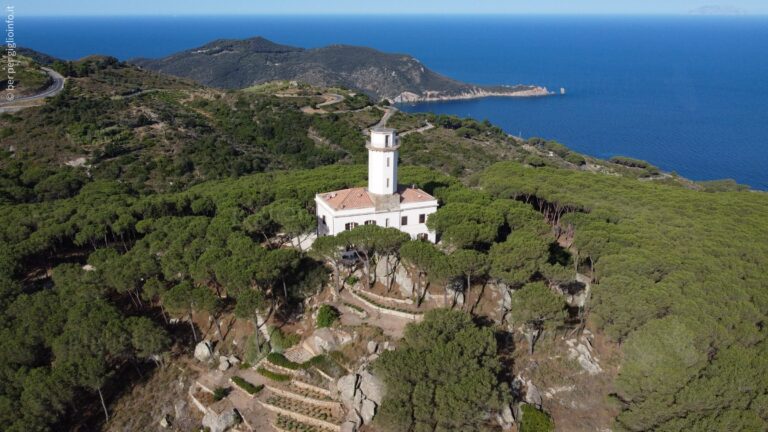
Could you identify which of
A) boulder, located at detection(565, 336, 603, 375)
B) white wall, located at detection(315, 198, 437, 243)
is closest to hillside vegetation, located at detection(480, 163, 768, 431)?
boulder, located at detection(565, 336, 603, 375)

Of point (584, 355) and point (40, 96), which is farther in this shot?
point (40, 96)

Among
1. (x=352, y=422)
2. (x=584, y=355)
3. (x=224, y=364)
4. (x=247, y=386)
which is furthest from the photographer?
(x=224, y=364)

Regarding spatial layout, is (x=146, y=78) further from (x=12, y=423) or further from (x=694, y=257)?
(x=694, y=257)

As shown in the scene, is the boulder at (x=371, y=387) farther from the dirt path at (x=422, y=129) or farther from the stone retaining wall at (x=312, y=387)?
the dirt path at (x=422, y=129)

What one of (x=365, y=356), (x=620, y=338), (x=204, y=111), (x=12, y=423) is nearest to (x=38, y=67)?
(x=204, y=111)

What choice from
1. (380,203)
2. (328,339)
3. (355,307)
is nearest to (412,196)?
(380,203)

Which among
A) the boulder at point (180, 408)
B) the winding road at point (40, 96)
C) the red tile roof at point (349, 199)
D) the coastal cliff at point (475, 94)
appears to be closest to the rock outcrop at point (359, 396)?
the boulder at point (180, 408)

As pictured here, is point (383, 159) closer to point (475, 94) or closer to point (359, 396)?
point (359, 396)

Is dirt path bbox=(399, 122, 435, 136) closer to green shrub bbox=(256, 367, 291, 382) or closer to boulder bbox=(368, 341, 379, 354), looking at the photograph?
boulder bbox=(368, 341, 379, 354)
